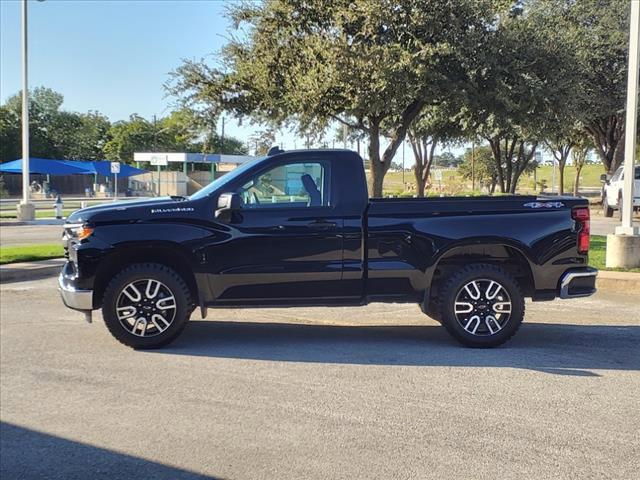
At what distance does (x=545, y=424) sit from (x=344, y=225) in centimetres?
281

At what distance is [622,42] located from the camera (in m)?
25.3

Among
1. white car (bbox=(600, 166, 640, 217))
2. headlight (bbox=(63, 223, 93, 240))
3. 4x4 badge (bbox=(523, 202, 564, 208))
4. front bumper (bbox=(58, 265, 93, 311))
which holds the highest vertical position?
white car (bbox=(600, 166, 640, 217))

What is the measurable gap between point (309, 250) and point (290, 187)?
0.71 metres

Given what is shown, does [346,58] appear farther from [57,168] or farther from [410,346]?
[57,168]

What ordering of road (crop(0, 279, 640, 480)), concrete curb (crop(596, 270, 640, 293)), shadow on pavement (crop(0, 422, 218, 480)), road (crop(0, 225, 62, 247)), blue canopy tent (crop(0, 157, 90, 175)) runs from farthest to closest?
blue canopy tent (crop(0, 157, 90, 175)) < road (crop(0, 225, 62, 247)) < concrete curb (crop(596, 270, 640, 293)) < road (crop(0, 279, 640, 480)) < shadow on pavement (crop(0, 422, 218, 480))

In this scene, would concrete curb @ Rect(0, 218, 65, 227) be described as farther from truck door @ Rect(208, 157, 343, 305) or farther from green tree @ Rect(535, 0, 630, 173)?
truck door @ Rect(208, 157, 343, 305)

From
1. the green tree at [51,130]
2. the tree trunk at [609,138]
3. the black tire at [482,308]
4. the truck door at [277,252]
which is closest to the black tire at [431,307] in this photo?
the black tire at [482,308]

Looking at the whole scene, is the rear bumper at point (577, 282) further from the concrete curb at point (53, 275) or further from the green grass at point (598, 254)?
the green grass at point (598, 254)

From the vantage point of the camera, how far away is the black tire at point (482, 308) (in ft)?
21.6

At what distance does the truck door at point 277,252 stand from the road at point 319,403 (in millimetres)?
624

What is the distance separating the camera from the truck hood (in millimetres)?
6398

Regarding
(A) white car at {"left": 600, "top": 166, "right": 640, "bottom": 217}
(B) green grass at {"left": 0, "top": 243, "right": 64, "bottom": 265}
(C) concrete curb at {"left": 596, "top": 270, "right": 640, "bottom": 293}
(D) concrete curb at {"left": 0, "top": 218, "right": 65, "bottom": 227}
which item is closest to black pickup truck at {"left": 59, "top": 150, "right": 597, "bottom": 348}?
(C) concrete curb at {"left": 596, "top": 270, "right": 640, "bottom": 293}

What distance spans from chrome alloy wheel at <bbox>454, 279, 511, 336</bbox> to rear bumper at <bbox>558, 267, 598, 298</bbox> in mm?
651

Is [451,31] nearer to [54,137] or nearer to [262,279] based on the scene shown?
[262,279]
